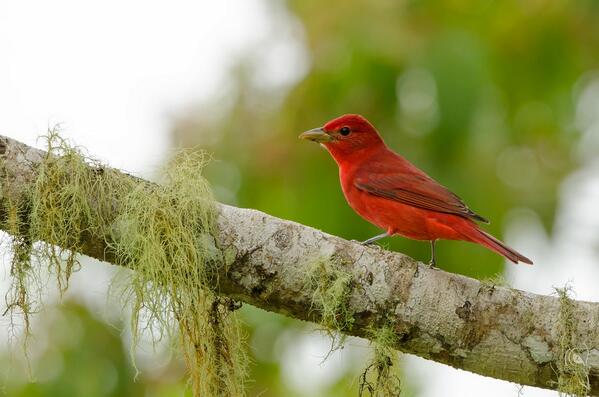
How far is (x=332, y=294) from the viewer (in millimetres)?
3309

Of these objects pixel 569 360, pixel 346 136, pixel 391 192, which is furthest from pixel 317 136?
pixel 569 360

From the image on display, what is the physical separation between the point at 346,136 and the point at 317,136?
0.86ft

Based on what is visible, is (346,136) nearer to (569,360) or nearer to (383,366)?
(383,366)

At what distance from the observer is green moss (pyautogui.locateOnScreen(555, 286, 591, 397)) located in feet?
10.6

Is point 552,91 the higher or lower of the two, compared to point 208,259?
higher

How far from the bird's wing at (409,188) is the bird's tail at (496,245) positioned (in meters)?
0.11

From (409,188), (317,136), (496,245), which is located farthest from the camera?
(317,136)

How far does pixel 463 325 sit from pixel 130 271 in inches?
46.8

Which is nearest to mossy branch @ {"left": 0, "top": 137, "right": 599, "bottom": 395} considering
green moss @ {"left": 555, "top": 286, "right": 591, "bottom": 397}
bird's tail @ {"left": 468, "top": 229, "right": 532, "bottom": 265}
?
green moss @ {"left": 555, "top": 286, "right": 591, "bottom": 397}

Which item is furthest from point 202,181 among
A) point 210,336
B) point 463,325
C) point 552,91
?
point 552,91

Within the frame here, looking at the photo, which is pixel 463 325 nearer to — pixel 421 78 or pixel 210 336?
pixel 210 336

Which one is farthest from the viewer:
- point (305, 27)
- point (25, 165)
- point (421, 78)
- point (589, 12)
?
point (305, 27)

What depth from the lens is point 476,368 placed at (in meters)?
3.38

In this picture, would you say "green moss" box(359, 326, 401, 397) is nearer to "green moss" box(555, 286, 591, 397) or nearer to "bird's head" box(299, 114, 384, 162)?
"green moss" box(555, 286, 591, 397)
